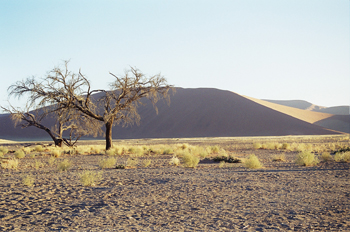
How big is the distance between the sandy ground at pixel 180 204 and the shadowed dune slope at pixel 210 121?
2931 inches

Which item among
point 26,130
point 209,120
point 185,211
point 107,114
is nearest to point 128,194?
point 185,211

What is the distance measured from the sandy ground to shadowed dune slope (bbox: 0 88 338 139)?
74.4 m

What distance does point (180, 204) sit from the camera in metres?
7.84

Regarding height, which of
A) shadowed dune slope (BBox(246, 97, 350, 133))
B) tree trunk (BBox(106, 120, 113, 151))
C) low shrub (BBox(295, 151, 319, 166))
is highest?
shadowed dune slope (BBox(246, 97, 350, 133))

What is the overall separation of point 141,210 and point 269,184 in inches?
188

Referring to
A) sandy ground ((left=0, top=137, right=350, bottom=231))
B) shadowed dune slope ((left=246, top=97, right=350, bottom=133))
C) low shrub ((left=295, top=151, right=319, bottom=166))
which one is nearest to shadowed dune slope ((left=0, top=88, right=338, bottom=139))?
shadowed dune slope ((left=246, top=97, right=350, bottom=133))

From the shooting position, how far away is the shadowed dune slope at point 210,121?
3413 inches

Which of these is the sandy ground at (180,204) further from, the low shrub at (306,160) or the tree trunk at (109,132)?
the tree trunk at (109,132)

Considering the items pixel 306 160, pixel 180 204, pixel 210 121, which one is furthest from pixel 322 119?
pixel 180 204

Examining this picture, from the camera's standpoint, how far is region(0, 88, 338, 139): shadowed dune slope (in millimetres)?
86681

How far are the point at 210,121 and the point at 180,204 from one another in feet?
285

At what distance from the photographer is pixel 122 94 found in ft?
80.0

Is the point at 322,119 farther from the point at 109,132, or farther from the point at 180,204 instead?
the point at 180,204

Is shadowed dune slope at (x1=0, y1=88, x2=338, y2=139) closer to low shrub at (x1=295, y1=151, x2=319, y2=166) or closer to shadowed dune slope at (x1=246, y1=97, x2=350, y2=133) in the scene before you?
shadowed dune slope at (x1=246, y1=97, x2=350, y2=133)
